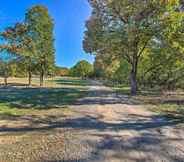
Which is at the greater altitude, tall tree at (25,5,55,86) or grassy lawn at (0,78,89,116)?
tall tree at (25,5,55,86)

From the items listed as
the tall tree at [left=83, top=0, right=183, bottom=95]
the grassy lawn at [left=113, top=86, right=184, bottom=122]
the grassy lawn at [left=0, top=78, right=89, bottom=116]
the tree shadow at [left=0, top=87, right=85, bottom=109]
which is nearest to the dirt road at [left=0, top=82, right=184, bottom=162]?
the grassy lawn at [left=113, top=86, right=184, bottom=122]

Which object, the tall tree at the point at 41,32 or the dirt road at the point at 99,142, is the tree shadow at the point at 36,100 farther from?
the tall tree at the point at 41,32

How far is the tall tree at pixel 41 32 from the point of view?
4381 cm

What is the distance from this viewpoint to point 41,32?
44.0m

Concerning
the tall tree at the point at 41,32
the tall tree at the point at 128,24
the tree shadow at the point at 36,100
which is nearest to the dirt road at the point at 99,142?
the tree shadow at the point at 36,100

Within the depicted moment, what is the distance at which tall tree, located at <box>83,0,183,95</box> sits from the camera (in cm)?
2317

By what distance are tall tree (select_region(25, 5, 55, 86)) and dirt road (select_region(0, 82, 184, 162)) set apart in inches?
1381

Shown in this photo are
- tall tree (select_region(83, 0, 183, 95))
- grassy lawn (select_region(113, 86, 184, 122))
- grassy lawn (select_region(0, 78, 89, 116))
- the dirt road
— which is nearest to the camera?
the dirt road

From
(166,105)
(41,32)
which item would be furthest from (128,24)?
(41,32)

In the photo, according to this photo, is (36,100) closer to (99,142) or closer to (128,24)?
(128,24)

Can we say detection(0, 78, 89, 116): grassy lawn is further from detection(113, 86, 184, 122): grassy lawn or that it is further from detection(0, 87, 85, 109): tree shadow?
detection(113, 86, 184, 122): grassy lawn

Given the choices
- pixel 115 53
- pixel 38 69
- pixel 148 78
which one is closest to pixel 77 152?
pixel 115 53

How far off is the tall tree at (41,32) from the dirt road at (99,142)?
35081 millimetres

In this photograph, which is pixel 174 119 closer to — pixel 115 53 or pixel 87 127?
pixel 87 127
